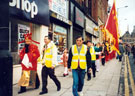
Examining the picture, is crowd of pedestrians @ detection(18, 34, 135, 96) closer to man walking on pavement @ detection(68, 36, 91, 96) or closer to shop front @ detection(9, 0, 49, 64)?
man walking on pavement @ detection(68, 36, 91, 96)

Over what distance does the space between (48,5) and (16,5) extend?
3.10 meters

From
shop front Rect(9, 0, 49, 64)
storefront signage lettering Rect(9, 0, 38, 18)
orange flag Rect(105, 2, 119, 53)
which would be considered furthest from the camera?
orange flag Rect(105, 2, 119, 53)

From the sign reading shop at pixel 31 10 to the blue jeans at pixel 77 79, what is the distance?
3309mm

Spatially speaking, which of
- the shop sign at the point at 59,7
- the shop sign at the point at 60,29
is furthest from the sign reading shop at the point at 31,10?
the shop sign at the point at 60,29

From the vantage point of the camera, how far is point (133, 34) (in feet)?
518

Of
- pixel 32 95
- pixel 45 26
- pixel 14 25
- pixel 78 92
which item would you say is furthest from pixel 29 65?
pixel 45 26

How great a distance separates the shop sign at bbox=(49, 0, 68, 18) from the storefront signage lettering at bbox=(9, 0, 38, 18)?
2.22m

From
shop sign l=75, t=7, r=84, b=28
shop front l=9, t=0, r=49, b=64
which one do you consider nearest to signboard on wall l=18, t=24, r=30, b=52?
shop front l=9, t=0, r=49, b=64

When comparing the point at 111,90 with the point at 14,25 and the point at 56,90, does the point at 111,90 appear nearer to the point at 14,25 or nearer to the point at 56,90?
the point at 56,90

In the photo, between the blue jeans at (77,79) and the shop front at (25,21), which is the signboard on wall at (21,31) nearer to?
the shop front at (25,21)

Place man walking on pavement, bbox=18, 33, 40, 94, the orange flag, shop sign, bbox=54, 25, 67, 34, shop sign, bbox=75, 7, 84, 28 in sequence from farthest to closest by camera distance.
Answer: shop sign, bbox=75, 7, 84, 28 < shop sign, bbox=54, 25, 67, 34 < the orange flag < man walking on pavement, bbox=18, 33, 40, 94

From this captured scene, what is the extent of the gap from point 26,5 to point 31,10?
450mm

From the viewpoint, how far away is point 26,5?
25.4 feet

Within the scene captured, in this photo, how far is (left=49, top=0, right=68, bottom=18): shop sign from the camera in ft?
35.7
